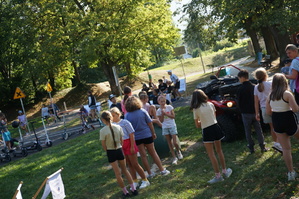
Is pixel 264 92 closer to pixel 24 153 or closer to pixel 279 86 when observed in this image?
pixel 279 86

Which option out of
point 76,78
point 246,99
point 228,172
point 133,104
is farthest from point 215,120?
point 76,78

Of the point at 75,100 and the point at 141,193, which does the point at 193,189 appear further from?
the point at 75,100

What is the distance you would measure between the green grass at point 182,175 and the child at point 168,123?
0.45 m

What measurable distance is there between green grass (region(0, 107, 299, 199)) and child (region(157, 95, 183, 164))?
1.47 feet

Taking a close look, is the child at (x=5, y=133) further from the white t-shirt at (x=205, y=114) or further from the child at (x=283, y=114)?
the child at (x=283, y=114)

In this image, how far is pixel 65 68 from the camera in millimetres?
38469

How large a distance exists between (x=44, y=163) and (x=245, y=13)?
43.5 ft

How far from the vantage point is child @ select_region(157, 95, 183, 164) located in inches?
314

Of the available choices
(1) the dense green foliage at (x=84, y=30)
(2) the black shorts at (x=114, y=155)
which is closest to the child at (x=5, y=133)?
(2) the black shorts at (x=114, y=155)

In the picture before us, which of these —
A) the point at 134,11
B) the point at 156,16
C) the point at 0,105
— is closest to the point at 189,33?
the point at 156,16

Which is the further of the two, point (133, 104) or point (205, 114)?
point (133, 104)

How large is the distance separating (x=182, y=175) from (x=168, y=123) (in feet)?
4.45

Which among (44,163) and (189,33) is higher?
(189,33)

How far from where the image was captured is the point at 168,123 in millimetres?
8164
